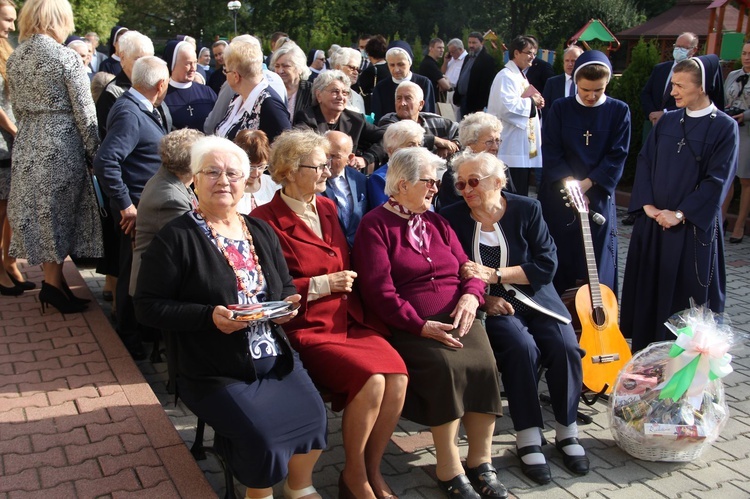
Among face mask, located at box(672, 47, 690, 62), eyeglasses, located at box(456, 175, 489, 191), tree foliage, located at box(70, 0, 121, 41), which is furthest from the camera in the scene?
tree foliage, located at box(70, 0, 121, 41)

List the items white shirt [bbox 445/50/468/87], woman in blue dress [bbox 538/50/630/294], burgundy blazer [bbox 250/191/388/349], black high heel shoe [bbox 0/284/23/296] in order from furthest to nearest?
white shirt [bbox 445/50/468/87], black high heel shoe [bbox 0/284/23/296], woman in blue dress [bbox 538/50/630/294], burgundy blazer [bbox 250/191/388/349]

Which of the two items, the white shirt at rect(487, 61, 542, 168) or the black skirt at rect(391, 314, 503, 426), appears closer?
the black skirt at rect(391, 314, 503, 426)

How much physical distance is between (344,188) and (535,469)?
188 centimetres

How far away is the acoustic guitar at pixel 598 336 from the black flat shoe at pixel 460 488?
45.3 inches

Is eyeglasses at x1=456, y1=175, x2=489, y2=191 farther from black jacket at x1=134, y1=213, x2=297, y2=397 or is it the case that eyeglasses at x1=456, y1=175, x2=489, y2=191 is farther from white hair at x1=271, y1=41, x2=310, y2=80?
white hair at x1=271, y1=41, x2=310, y2=80

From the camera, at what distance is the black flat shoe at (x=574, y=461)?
12.1 ft

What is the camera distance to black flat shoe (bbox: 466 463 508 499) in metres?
3.41

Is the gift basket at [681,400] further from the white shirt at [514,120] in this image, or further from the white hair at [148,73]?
the white shirt at [514,120]

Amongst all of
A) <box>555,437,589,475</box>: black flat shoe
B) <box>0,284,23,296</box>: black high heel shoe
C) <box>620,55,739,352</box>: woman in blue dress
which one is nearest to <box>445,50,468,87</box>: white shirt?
<box>620,55,739,352</box>: woman in blue dress

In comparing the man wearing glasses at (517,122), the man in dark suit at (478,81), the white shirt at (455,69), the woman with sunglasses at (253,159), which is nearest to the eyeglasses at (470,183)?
the woman with sunglasses at (253,159)

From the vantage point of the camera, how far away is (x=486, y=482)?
3.45m

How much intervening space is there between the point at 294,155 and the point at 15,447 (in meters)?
1.85

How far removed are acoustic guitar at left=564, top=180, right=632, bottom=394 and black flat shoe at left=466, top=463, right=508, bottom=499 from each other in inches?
39.6

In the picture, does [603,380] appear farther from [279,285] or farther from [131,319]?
[131,319]
